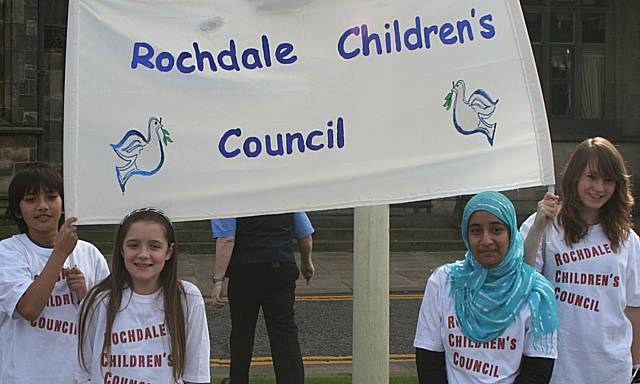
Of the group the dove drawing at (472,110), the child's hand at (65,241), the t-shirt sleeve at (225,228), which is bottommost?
the child's hand at (65,241)

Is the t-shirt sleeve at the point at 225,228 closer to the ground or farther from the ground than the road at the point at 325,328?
farther from the ground

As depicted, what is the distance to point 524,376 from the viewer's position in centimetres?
339

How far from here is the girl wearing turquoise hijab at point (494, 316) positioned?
336 cm

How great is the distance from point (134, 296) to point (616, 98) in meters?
19.0

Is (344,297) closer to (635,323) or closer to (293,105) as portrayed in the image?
(635,323)

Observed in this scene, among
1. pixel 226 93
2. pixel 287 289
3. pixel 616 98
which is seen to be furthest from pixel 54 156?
pixel 226 93

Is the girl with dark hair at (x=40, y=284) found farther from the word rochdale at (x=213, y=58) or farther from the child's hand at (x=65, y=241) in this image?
the word rochdale at (x=213, y=58)

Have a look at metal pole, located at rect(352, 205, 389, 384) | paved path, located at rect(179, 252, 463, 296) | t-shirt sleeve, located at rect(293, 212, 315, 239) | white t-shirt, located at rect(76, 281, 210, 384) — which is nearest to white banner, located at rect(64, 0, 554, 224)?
white t-shirt, located at rect(76, 281, 210, 384)

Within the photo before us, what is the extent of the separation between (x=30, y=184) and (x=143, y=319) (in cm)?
69

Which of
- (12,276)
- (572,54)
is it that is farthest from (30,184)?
(572,54)

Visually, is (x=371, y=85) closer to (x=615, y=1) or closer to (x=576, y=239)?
(x=576, y=239)

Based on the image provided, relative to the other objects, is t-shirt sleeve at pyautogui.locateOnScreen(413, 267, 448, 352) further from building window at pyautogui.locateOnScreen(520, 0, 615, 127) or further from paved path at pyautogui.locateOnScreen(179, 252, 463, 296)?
building window at pyautogui.locateOnScreen(520, 0, 615, 127)

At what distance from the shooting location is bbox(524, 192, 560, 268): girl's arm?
144 inches

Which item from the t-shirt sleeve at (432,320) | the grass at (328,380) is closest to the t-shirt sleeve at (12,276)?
the t-shirt sleeve at (432,320)
